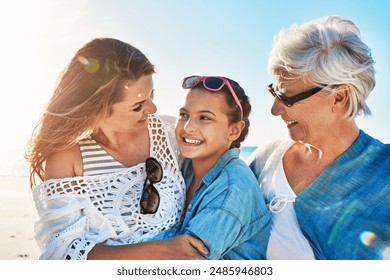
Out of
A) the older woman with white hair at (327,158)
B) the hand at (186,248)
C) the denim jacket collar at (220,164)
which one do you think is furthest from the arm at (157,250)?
the older woman with white hair at (327,158)

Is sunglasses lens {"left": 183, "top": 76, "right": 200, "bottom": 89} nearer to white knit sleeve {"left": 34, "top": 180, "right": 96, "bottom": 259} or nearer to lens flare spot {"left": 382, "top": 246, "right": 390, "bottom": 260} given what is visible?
white knit sleeve {"left": 34, "top": 180, "right": 96, "bottom": 259}

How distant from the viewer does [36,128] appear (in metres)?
3.32

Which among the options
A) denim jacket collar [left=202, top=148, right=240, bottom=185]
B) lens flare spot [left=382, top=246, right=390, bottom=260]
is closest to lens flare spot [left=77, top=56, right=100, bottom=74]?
denim jacket collar [left=202, top=148, right=240, bottom=185]

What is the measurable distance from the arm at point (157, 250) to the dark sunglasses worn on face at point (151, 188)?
0.27m

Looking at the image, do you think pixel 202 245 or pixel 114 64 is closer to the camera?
pixel 202 245

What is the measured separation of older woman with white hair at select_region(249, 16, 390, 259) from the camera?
313 cm

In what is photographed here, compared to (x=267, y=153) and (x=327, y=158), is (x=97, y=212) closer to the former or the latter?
(x=267, y=153)

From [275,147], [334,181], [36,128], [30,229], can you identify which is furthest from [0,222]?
[334,181]

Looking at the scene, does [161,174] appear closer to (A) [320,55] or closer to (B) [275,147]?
(B) [275,147]

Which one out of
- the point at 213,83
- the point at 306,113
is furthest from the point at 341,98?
the point at 213,83

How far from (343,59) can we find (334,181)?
0.88m

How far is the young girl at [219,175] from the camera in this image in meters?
2.96

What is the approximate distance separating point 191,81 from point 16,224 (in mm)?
5591

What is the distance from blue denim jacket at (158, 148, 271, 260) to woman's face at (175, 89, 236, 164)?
0.16m
